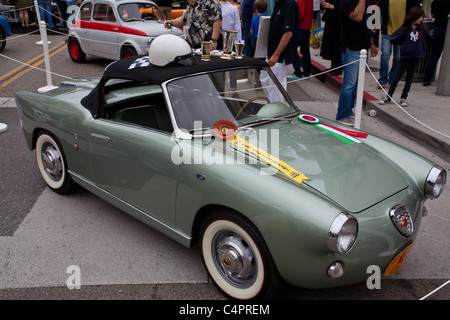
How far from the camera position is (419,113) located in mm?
6777

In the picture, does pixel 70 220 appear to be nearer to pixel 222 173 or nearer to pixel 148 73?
pixel 148 73

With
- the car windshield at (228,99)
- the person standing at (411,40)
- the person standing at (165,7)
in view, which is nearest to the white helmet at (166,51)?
the car windshield at (228,99)

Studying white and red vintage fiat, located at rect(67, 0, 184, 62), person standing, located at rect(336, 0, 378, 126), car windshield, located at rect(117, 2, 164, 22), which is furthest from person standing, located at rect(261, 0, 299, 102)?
car windshield, located at rect(117, 2, 164, 22)

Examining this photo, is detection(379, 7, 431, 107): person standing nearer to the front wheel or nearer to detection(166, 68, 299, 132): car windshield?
detection(166, 68, 299, 132): car windshield

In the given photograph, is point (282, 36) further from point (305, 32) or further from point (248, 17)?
point (248, 17)

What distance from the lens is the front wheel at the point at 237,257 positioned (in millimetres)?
2549

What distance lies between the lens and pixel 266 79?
3.72m

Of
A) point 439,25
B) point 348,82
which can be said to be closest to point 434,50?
point 439,25

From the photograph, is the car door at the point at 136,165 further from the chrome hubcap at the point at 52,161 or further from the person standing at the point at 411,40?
the person standing at the point at 411,40

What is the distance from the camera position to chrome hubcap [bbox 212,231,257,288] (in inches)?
105

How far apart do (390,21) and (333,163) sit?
6.49 m

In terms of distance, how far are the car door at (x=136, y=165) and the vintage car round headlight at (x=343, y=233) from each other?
1.16m

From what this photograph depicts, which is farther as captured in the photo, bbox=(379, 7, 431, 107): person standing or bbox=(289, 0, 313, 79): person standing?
bbox=(289, 0, 313, 79): person standing

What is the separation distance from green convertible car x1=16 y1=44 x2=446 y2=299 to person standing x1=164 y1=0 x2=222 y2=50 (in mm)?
3591
